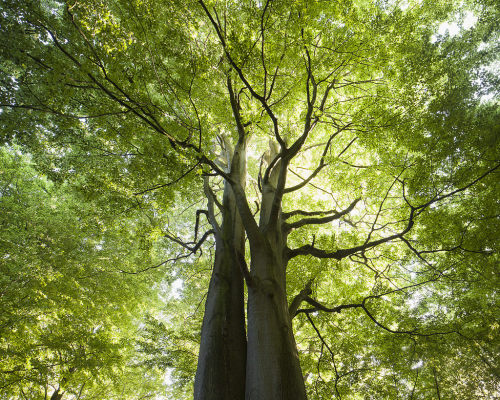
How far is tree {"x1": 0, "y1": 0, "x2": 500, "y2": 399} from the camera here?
2828 mm

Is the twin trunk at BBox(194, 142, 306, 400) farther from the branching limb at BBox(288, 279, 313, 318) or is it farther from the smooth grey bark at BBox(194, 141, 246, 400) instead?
the branching limb at BBox(288, 279, 313, 318)

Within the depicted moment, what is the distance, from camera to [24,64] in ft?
9.18

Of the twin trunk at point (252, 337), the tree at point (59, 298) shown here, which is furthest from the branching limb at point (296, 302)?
the tree at point (59, 298)

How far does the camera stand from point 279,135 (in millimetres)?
3439

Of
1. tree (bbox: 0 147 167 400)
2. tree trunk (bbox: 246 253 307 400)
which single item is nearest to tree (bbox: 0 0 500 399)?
tree trunk (bbox: 246 253 307 400)

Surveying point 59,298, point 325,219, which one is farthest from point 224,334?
point 59,298

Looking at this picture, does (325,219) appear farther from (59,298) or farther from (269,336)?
(59,298)

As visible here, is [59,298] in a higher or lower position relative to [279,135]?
lower

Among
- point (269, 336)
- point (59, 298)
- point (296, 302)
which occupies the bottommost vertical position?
point (269, 336)

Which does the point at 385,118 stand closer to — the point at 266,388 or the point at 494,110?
the point at 494,110

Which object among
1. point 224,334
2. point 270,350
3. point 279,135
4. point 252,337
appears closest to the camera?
point 270,350

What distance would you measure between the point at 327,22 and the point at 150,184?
3.82 metres

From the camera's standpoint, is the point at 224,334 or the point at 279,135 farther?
the point at 279,135

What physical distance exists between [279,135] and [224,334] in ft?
8.48
